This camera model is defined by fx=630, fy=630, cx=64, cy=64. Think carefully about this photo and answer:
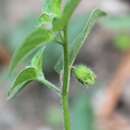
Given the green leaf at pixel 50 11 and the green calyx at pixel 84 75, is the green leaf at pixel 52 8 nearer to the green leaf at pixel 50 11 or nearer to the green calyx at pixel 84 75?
the green leaf at pixel 50 11

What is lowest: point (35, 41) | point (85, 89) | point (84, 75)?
point (85, 89)

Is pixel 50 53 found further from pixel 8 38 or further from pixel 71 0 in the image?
pixel 71 0

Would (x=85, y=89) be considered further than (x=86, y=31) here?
Yes

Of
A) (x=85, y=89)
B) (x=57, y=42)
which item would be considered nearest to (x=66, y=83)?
(x=57, y=42)

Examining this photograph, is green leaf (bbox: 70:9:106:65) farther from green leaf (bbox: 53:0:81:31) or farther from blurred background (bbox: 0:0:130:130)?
blurred background (bbox: 0:0:130:130)

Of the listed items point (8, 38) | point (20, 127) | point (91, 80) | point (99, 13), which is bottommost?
point (20, 127)

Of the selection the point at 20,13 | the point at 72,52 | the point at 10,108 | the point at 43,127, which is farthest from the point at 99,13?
the point at 20,13

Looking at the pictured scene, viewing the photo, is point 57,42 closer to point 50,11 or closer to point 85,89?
point 50,11
